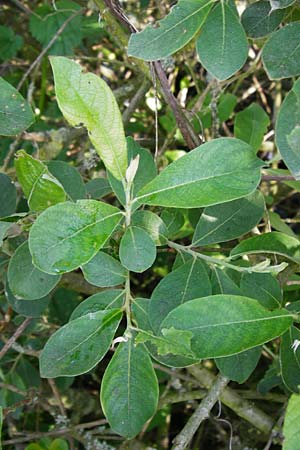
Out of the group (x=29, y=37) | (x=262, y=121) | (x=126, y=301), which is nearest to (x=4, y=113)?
(x=126, y=301)

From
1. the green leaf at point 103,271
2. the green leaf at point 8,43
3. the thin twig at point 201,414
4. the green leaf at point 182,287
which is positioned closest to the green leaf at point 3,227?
the green leaf at point 103,271

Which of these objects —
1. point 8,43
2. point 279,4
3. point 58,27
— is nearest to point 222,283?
point 279,4

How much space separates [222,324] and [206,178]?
173 millimetres

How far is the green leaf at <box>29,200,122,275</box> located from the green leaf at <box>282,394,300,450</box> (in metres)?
0.29

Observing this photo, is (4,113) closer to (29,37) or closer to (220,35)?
(220,35)

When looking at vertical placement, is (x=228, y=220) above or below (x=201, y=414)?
above

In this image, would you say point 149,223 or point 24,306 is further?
point 24,306

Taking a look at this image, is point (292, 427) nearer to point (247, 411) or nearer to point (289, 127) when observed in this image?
point (289, 127)

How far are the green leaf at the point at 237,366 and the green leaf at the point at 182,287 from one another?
0.38 feet

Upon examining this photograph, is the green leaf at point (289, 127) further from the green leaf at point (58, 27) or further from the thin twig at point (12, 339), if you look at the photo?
the green leaf at point (58, 27)

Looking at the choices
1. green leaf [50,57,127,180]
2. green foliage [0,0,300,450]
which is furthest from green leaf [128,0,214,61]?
green leaf [50,57,127,180]

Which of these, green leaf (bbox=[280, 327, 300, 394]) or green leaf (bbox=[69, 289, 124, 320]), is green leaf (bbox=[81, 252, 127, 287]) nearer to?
green leaf (bbox=[69, 289, 124, 320])

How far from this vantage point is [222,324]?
748 mm

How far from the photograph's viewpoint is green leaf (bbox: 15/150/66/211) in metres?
0.79
